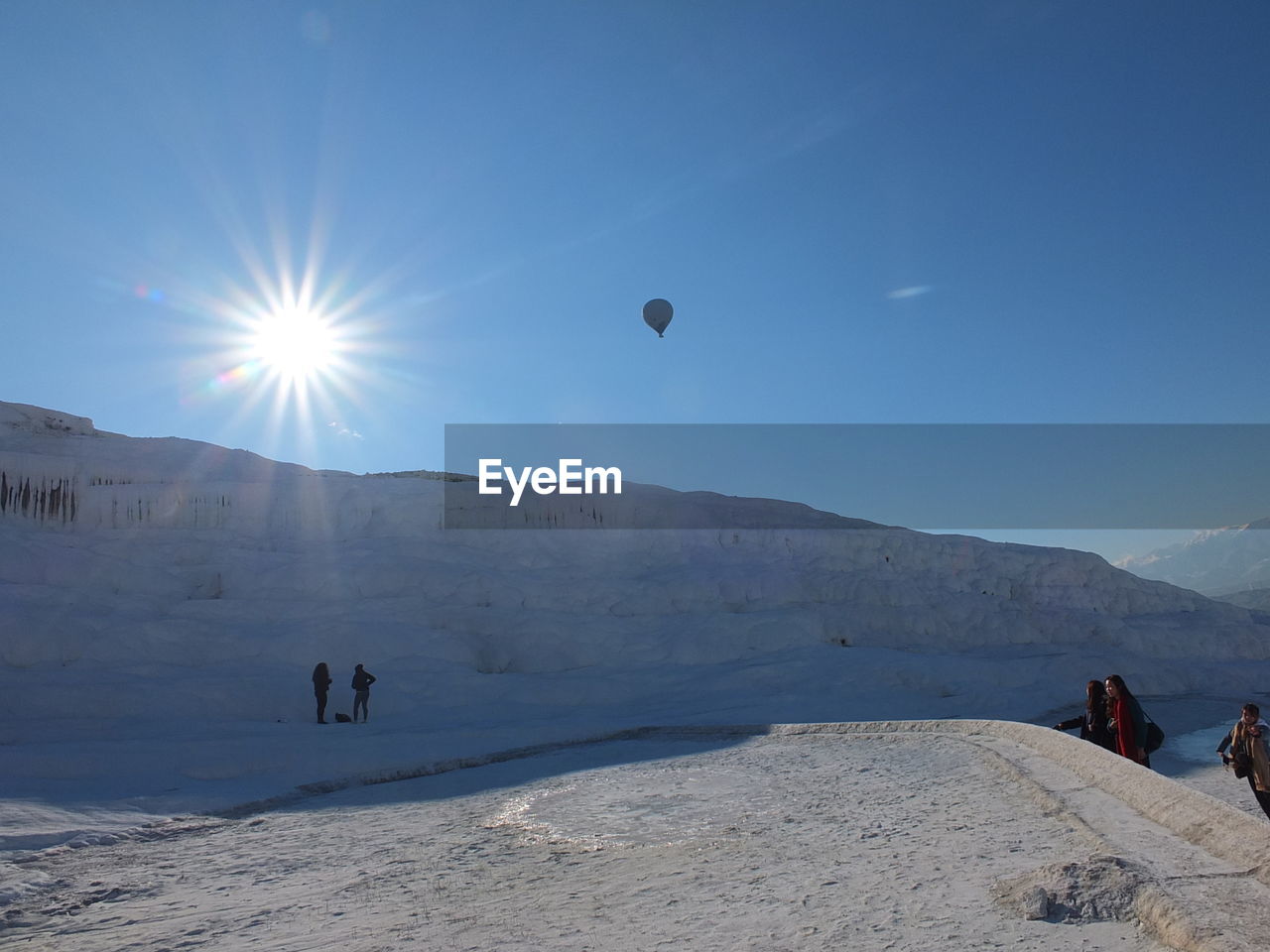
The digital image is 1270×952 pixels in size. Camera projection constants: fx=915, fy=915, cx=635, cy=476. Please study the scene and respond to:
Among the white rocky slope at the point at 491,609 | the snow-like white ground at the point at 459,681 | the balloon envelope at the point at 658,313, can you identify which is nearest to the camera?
the snow-like white ground at the point at 459,681

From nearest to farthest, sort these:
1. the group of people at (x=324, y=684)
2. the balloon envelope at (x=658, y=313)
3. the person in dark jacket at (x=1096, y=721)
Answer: the person in dark jacket at (x=1096, y=721), the group of people at (x=324, y=684), the balloon envelope at (x=658, y=313)

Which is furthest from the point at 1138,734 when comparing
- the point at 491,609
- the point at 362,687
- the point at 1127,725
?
the point at 491,609

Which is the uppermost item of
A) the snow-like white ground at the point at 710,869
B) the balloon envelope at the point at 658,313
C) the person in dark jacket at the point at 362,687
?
the balloon envelope at the point at 658,313

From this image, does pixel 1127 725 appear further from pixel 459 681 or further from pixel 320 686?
pixel 459 681

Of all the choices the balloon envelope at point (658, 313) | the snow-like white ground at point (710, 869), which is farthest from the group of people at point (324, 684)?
the balloon envelope at point (658, 313)

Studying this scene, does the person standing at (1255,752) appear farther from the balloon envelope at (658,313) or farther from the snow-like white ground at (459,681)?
the balloon envelope at (658,313)

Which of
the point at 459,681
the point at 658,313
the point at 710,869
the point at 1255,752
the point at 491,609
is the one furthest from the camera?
the point at 658,313

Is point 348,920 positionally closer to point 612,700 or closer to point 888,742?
point 888,742
